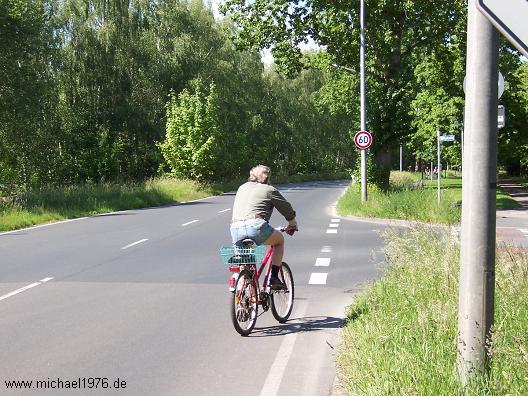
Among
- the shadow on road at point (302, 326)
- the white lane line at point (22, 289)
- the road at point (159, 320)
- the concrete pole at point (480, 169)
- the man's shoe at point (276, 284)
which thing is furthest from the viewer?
the white lane line at point (22, 289)

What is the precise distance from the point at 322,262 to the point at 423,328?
6.65 m

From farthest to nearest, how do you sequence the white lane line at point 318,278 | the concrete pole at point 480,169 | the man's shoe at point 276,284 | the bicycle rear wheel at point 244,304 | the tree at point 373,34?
1. the tree at point 373,34
2. the white lane line at point 318,278
3. the man's shoe at point 276,284
4. the bicycle rear wheel at point 244,304
5. the concrete pole at point 480,169

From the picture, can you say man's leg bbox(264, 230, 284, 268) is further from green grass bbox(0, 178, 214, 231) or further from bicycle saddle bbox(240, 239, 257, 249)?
green grass bbox(0, 178, 214, 231)

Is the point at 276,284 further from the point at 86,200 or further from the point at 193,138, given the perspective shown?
the point at 193,138

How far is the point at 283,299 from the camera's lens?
7.53m

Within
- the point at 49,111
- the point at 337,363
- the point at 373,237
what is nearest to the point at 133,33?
the point at 49,111

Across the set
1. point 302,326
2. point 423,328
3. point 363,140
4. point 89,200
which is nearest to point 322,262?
point 302,326

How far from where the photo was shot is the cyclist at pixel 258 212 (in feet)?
22.4

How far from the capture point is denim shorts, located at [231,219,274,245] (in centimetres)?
680

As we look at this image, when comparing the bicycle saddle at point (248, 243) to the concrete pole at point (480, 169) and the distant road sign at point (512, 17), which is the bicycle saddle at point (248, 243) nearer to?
the concrete pole at point (480, 169)

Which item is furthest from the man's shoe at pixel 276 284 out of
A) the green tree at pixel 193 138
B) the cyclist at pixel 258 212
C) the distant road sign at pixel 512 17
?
the green tree at pixel 193 138

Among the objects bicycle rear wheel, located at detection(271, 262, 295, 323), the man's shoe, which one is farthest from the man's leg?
bicycle rear wheel, located at detection(271, 262, 295, 323)

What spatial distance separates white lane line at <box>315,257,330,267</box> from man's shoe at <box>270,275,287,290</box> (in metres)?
4.39

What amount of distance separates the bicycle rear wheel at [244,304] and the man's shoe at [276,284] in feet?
0.96
